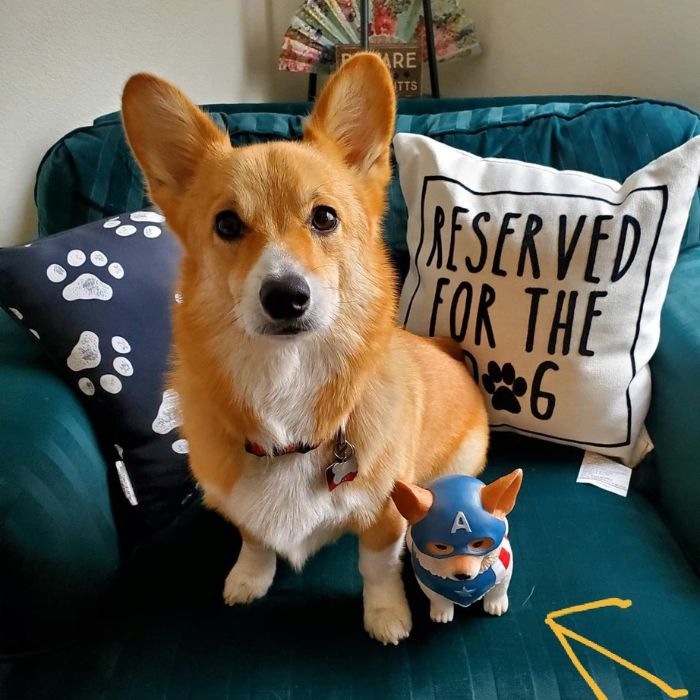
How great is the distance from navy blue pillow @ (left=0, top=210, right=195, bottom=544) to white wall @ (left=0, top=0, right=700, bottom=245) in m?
0.42

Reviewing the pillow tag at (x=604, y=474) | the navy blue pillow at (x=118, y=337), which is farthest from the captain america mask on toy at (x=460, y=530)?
the navy blue pillow at (x=118, y=337)

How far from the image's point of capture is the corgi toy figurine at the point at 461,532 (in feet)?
2.90

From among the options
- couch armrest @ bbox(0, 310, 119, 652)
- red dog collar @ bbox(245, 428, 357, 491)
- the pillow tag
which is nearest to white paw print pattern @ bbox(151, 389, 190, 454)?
couch armrest @ bbox(0, 310, 119, 652)

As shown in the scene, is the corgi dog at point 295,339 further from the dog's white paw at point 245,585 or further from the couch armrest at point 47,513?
the couch armrest at point 47,513

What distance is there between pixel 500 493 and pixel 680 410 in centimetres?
50

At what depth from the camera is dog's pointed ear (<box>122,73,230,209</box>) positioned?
0.93m

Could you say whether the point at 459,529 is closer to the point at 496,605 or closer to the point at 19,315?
the point at 496,605

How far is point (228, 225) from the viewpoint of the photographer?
91 centimetres

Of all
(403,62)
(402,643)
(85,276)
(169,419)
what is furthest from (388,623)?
(403,62)

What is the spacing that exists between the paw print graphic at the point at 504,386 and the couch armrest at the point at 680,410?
0.28 metres

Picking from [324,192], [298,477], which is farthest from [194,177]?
[298,477]

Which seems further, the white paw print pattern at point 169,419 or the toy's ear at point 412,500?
the white paw print pattern at point 169,419

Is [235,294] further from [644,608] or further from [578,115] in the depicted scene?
[578,115]

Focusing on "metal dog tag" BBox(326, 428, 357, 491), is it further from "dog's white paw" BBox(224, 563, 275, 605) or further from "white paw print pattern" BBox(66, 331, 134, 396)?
"white paw print pattern" BBox(66, 331, 134, 396)
